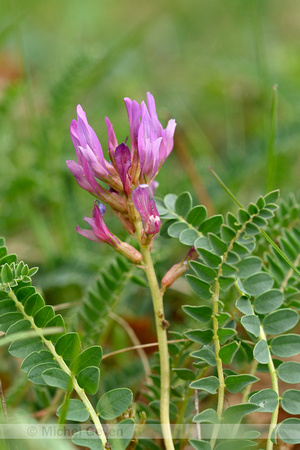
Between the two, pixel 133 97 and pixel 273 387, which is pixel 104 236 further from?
pixel 133 97

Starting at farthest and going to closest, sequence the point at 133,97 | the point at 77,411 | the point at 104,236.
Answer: the point at 133,97, the point at 104,236, the point at 77,411

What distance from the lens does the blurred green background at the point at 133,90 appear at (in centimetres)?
207

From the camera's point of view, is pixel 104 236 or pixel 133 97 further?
pixel 133 97

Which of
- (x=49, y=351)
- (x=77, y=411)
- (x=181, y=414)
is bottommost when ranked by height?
(x=181, y=414)

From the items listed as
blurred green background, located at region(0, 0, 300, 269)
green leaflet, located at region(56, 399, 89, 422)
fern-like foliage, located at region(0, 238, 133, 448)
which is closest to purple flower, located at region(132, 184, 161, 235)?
fern-like foliage, located at region(0, 238, 133, 448)

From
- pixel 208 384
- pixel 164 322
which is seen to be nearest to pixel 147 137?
pixel 164 322

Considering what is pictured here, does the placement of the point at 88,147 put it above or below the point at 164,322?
above

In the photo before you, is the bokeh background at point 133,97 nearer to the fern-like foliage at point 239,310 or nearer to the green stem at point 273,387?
the fern-like foliage at point 239,310

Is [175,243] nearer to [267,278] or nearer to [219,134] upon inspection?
[267,278]

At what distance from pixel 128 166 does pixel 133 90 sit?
236 centimetres

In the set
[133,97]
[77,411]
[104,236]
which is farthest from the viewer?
[133,97]

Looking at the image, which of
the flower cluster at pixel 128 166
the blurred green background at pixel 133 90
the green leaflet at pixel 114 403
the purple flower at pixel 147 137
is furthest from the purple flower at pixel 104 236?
the blurred green background at pixel 133 90

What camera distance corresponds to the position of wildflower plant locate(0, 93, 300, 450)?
36.0 inches

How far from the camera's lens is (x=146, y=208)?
979 millimetres
